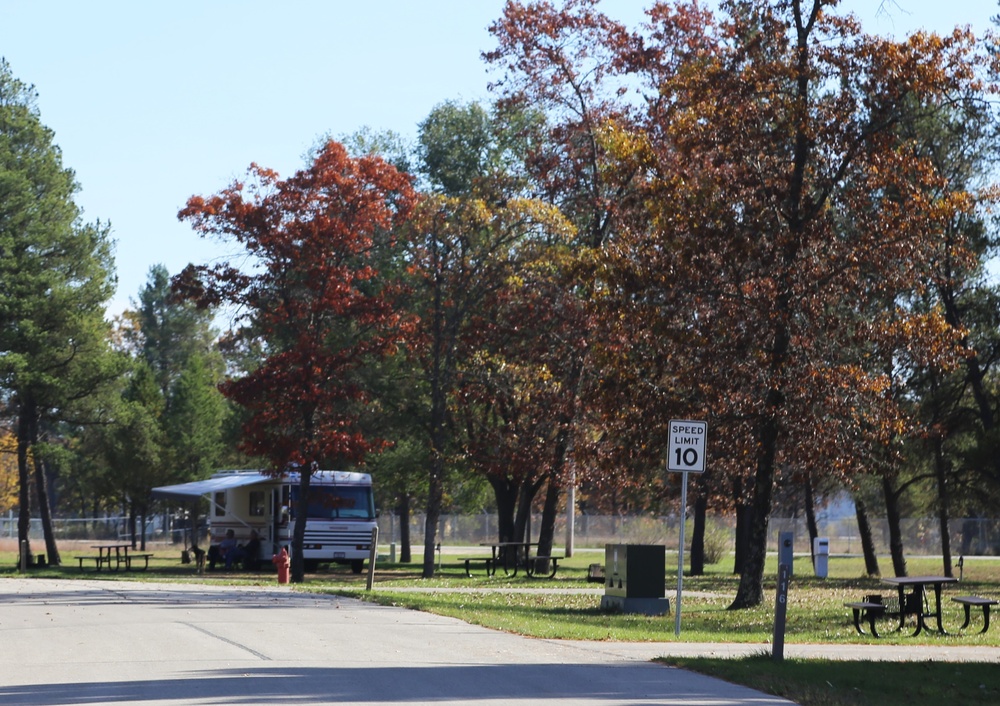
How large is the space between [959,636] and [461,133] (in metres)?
33.7

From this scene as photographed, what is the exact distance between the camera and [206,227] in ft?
106

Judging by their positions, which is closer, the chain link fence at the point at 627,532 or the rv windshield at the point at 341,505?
the rv windshield at the point at 341,505

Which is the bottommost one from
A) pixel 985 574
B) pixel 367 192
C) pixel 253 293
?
pixel 985 574

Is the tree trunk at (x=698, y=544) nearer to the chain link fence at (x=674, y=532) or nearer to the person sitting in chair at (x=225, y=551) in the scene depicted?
the person sitting in chair at (x=225, y=551)

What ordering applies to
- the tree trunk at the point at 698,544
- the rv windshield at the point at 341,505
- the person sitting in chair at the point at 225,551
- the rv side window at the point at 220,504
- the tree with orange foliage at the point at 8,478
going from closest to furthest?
the rv windshield at the point at 341,505, the person sitting in chair at the point at 225,551, the tree trunk at the point at 698,544, the rv side window at the point at 220,504, the tree with orange foliage at the point at 8,478

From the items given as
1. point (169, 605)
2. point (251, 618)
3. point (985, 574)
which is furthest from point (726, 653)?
point (985, 574)

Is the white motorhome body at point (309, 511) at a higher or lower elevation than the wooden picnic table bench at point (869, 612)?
higher

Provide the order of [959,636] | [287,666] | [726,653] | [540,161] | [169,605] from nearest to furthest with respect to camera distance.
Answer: [287,666], [726,653], [959,636], [169,605], [540,161]

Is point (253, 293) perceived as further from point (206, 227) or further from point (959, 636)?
point (959, 636)

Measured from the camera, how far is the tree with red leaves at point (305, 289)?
31.6 m

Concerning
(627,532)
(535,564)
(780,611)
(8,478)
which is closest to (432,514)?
(535,564)

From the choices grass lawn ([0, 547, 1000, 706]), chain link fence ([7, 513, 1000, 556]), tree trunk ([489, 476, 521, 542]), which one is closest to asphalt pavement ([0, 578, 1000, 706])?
grass lawn ([0, 547, 1000, 706])

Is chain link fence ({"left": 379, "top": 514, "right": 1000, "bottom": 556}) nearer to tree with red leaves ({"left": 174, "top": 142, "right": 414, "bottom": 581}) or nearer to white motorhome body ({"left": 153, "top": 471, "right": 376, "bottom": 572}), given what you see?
white motorhome body ({"left": 153, "top": 471, "right": 376, "bottom": 572})

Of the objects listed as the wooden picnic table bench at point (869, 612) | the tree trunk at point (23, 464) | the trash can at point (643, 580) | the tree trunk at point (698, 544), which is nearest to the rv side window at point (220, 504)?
the tree trunk at point (23, 464)
